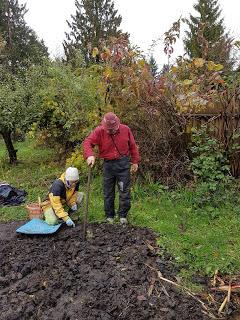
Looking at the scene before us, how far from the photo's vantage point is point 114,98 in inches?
305

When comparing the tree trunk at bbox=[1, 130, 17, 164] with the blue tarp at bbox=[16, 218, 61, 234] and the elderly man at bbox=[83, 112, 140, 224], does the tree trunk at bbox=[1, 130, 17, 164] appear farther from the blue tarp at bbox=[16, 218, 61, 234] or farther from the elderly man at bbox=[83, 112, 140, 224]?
the elderly man at bbox=[83, 112, 140, 224]

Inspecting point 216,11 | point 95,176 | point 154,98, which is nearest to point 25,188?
point 95,176

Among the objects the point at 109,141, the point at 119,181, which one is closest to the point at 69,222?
the point at 119,181

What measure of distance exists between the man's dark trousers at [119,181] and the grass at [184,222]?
1.00 ft

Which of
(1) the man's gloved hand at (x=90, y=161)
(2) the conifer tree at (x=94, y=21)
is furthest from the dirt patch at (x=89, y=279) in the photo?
(2) the conifer tree at (x=94, y=21)

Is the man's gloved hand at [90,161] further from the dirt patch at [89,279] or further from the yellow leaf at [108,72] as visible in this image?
the yellow leaf at [108,72]

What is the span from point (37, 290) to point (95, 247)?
113cm

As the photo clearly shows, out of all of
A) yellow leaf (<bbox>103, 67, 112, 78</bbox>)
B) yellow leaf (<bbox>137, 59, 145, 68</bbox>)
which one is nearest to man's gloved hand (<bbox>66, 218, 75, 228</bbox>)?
yellow leaf (<bbox>103, 67, 112, 78</bbox>)

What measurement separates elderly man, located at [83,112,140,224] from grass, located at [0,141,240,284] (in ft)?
1.25

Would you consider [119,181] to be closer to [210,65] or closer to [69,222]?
[69,222]

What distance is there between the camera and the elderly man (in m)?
5.93

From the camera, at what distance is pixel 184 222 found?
6.17 metres

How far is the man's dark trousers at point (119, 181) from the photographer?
612 cm

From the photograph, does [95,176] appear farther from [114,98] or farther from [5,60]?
[5,60]
